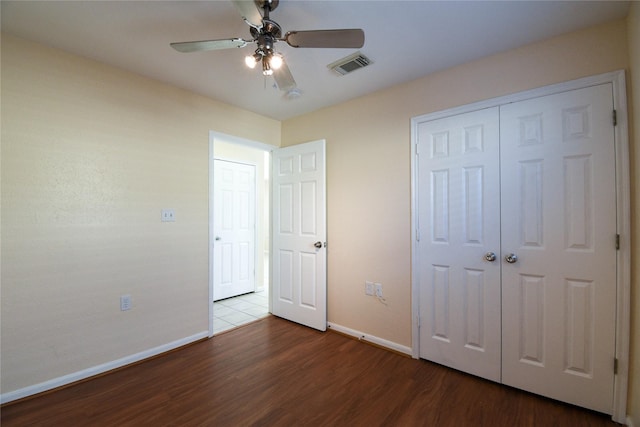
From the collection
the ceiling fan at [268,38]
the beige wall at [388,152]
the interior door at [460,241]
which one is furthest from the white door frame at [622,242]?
the ceiling fan at [268,38]

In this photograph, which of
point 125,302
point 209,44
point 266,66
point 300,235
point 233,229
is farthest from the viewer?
point 233,229

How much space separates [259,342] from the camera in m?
2.68

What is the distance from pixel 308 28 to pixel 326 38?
0.45m

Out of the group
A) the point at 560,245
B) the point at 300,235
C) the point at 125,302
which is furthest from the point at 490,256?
the point at 125,302

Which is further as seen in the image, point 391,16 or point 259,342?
point 259,342

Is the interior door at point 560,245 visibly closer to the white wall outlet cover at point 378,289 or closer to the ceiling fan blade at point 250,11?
the white wall outlet cover at point 378,289

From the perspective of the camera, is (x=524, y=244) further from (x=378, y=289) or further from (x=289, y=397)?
(x=289, y=397)

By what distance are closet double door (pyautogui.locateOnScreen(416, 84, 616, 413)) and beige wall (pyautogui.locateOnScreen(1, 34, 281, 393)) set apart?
2.24 metres

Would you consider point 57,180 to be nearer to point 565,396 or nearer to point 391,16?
point 391,16

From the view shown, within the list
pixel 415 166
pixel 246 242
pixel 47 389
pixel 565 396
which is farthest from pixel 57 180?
pixel 565 396

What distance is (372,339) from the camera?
2.67 metres

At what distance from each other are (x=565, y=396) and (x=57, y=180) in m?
3.85

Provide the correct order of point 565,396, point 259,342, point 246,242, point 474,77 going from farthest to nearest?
point 246,242 < point 259,342 < point 474,77 < point 565,396

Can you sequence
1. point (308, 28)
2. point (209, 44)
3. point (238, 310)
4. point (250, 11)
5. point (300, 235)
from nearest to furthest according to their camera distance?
point (250, 11)
point (209, 44)
point (308, 28)
point (300, 235)
point (238, 310)
